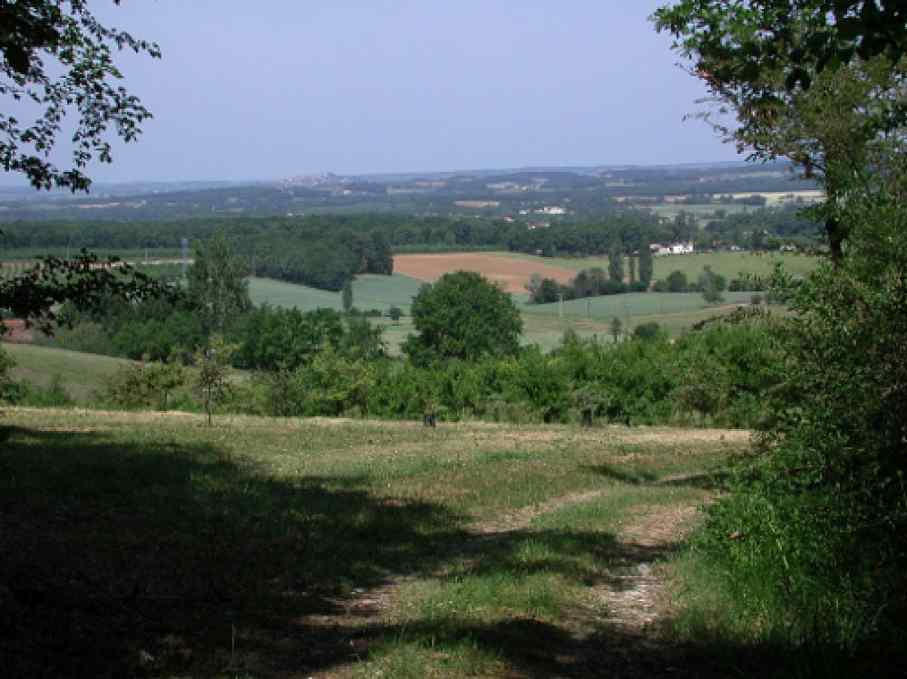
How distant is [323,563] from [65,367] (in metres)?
45.7

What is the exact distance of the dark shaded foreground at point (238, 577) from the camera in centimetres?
Answer: 571

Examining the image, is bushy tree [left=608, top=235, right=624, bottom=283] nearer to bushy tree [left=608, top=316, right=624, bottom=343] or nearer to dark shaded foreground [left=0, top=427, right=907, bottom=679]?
bushy tree [left=608, top=316, right=624, bottom=343]

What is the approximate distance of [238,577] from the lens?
7656mm

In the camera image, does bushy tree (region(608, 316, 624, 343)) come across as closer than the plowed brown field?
Yes

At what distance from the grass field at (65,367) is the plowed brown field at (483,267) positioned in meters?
28.3

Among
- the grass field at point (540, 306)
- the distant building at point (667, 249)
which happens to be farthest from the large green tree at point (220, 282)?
the distant building at point (667, 249)

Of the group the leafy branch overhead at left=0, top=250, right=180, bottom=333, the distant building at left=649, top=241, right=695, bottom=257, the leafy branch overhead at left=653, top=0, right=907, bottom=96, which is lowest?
the distant building at left=649, top=241, right=695, bottom=257

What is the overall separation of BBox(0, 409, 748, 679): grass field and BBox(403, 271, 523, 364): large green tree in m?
45.5

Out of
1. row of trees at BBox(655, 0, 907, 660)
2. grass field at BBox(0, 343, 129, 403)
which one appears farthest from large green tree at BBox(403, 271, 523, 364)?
row of trees at BBox(655, 0, 907, 660)

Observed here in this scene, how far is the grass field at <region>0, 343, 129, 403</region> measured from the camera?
4469 centimetres

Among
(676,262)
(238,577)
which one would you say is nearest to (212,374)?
(238,577)

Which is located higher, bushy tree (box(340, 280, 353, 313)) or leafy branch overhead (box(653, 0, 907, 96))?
leafy branch overhead (box(653, 0, 907, 96))

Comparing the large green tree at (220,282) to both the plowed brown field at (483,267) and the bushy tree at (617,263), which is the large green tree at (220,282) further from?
the bushy tree at (617,263)

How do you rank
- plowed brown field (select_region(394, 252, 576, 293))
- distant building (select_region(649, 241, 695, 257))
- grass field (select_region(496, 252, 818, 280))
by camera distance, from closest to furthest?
grass field (select_region(496, 252, 818, 280)) < plowed brown field (select_region(394, 252, 576, 293)) < distant building (select_region(649, 241, 695, 257))
